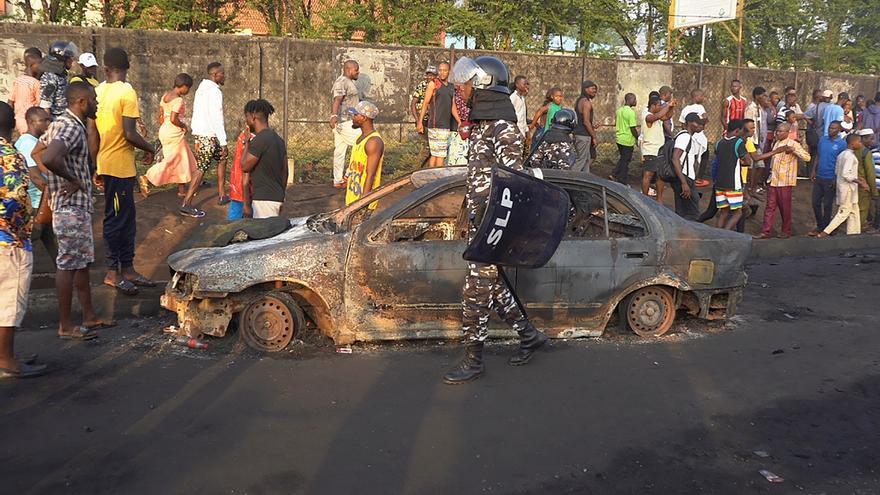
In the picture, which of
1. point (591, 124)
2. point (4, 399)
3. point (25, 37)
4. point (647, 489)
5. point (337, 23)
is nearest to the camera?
point (647, 489)

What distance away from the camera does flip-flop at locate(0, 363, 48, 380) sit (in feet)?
18.8

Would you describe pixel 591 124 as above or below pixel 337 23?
below

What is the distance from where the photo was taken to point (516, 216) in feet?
18.3

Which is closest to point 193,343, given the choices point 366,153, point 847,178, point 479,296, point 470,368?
point 470,368

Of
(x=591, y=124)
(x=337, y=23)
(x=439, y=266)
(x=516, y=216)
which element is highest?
(x=337, y=23)

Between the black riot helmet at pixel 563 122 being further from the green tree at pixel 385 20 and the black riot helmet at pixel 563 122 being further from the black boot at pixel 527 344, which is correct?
the green tree at pixel 385 20

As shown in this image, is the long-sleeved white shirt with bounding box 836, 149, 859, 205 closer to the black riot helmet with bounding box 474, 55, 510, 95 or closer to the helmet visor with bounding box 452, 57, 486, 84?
the black riot helmet with bounding box 474, 55, 510, 95

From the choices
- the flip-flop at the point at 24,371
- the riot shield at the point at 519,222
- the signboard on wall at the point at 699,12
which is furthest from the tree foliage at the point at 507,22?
the riot shield at the point at 519,222

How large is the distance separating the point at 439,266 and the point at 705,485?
2754 mm

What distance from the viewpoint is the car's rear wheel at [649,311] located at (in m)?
7.05

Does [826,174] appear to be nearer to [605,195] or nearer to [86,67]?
[605,195]

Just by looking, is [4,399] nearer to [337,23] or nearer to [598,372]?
[598,372]

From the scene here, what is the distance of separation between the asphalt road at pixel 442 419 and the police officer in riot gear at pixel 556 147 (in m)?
2.78

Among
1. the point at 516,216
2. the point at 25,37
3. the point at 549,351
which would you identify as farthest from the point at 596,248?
the point at 25,37
